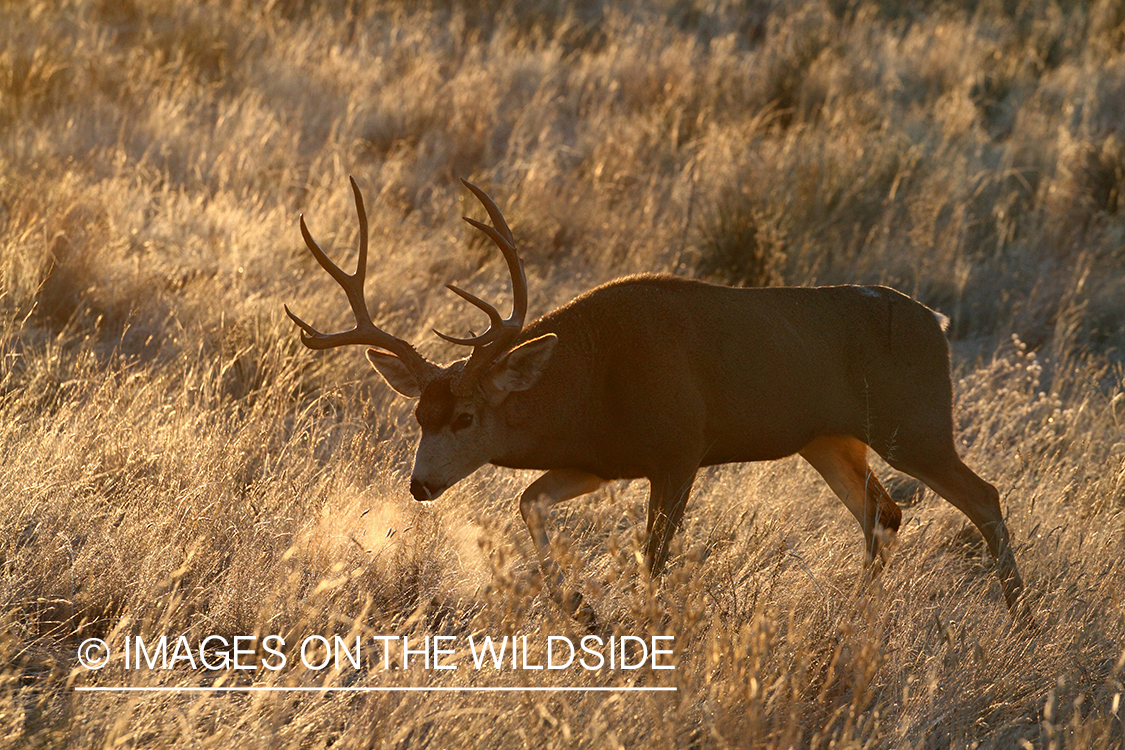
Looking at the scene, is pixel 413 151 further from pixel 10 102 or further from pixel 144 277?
pixel 144 277

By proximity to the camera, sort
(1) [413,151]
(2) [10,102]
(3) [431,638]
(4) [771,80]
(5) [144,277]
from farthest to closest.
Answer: (4) [771,80]
(1) [413,151]
(2) [10,102]
(5) [144,277]
(3) [431,638]

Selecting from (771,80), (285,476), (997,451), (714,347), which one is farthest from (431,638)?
(771,80)

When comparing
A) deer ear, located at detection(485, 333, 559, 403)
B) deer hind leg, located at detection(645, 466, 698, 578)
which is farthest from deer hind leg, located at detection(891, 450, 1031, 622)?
deer ear, located at detection(485, 333, 559, 403)

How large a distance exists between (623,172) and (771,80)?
12.6 ft

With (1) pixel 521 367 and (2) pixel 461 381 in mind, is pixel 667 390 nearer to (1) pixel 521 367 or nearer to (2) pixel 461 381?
(1) pixel 521 367

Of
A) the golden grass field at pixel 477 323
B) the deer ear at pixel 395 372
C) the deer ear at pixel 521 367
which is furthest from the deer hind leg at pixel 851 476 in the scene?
the deer ear at pixel 395 372

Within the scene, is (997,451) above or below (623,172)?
above

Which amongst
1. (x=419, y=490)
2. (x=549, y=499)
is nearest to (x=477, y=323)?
(x=549, y=499)

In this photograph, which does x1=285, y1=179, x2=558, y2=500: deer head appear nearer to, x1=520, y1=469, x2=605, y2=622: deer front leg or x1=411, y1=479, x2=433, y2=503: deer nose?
x1=411, y1=479, x2=433, y2=503: deer nose

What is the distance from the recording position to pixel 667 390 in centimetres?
496

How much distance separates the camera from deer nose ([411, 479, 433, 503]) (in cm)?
471

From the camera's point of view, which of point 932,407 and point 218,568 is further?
point 932,407

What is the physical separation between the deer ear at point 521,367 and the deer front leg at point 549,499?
0.47m

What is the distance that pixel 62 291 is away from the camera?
7.29m
